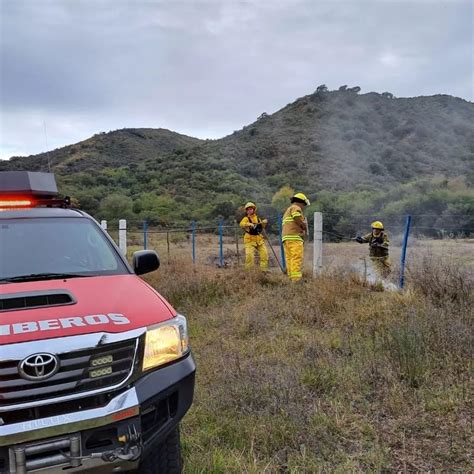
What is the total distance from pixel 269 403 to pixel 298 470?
2.81 ft

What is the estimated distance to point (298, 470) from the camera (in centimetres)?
282

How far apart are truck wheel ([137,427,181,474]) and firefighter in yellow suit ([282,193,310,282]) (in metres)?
6.45

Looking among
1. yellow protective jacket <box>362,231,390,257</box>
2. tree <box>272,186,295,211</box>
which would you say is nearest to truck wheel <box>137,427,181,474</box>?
yellow protective jacket <box>362,231,390,257</box>

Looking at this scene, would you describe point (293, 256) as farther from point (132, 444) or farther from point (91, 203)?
point (91, 203)

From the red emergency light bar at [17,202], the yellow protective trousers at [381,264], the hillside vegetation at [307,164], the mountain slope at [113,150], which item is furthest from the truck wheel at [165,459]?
the mountain slope at [113,150]

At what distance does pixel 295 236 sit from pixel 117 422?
23.7 feet

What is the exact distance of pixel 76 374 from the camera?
2129 millimetres

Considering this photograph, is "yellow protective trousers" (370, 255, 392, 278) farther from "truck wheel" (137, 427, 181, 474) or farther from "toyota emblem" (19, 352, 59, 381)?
"toyota emblem" (19, 352, 59, 381)

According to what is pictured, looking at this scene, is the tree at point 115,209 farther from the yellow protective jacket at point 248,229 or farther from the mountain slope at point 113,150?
the yellow protective jacket at point 248,229

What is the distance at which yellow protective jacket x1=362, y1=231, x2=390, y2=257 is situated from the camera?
9758mm

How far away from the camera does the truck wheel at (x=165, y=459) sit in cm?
256

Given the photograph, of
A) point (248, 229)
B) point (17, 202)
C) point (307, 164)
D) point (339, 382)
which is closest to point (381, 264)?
point (248, 229)

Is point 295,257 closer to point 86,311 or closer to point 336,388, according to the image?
point 336,388

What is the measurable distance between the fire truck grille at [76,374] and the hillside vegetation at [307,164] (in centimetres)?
1640
